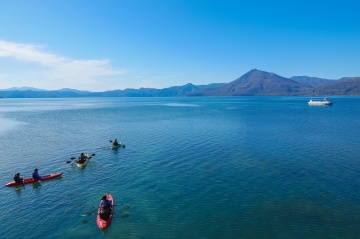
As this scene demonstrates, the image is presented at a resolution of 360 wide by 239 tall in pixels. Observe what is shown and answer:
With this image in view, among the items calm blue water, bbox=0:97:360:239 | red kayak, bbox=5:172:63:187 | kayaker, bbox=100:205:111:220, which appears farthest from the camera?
red kayak, bbox=5:172:63:187

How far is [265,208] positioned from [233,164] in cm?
1548

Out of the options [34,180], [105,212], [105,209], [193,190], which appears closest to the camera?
[105,212]

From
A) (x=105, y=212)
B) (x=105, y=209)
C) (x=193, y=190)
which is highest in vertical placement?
(x=105, y=209)

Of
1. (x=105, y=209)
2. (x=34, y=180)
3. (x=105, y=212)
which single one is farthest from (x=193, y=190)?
(x=34, y=180)

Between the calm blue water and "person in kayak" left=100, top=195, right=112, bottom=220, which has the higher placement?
"person in kayak" left=100, top=195, right=112, bottom=220

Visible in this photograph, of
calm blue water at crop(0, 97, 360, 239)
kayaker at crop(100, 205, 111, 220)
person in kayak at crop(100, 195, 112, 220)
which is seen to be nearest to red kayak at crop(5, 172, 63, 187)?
calm blue water at crop(0, 97, 360, 239)

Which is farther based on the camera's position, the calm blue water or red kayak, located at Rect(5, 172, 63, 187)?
red kayak, located at Rect(5, 172, 63, 187)

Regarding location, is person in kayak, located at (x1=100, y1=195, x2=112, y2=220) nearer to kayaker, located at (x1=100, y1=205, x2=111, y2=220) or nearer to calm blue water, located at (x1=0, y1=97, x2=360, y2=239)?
kayaker, located at (x1=100, y1=205, x2=111, y2=220)

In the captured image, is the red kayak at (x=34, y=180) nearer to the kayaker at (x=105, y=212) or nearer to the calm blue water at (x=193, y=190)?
the calm blue water at (x=193, y=190)

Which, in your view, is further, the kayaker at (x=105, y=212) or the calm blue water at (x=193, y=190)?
the kayaker at (x=105, y=212)

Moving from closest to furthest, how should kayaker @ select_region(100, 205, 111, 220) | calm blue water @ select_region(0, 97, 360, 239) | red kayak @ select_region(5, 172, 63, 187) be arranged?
calm blue water @ select_region(0, 97, 360, 239), kayaker @ select_region(100, 205, 111, 220), red kayak @ select_region(5, 172, 63, 187)

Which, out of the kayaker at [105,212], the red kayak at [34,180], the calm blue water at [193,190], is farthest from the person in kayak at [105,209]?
the red kayak at [34,180]

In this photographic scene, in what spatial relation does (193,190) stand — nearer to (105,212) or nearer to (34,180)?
(105,212)

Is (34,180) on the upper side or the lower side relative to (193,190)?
upper
